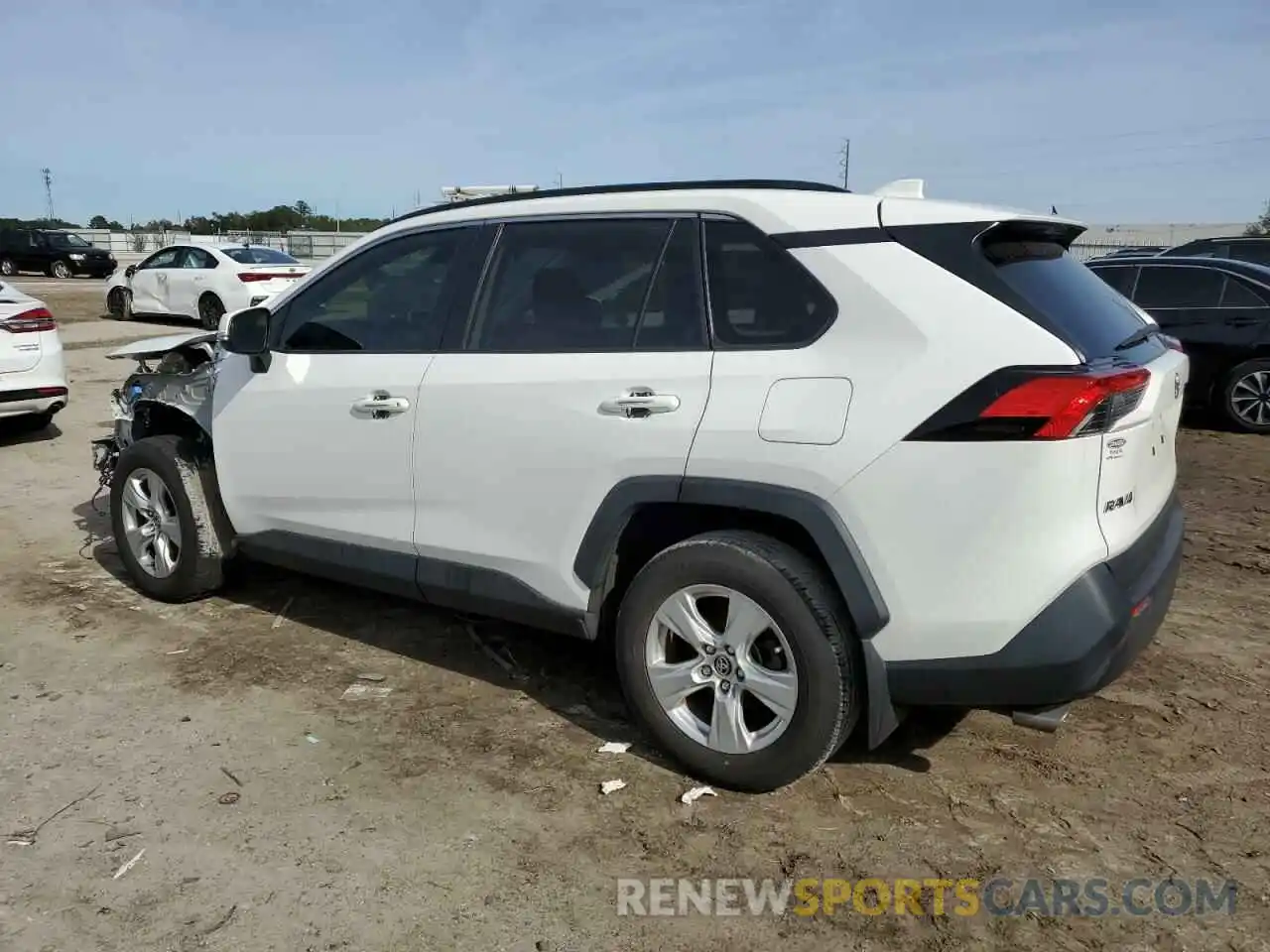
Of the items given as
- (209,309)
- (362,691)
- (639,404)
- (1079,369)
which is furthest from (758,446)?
(209,309)

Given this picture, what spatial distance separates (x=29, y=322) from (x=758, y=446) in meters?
7.09

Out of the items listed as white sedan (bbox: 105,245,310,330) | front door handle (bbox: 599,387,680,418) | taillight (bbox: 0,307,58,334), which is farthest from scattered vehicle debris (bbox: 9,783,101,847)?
white sedan (bbox: 105,245,310,330)

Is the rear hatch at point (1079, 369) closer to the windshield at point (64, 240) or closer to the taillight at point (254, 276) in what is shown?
the taillight at point (254, 276)

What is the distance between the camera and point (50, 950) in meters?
2.44

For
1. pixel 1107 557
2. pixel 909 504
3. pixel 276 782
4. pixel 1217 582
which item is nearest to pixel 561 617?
pixel 276 782

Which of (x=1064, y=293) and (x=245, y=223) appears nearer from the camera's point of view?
(x=1064, y=293)

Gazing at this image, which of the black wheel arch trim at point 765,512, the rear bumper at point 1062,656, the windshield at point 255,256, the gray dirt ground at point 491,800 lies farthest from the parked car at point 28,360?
the windshield at point 255,256

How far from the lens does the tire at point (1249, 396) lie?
8.84m

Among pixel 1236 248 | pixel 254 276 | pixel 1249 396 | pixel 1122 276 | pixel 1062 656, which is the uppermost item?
pixel 1236 248

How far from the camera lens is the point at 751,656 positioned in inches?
119

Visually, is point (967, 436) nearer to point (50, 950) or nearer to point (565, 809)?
point (565, 809)

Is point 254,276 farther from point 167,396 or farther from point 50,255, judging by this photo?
point 50,255

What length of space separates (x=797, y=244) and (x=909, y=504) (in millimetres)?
858

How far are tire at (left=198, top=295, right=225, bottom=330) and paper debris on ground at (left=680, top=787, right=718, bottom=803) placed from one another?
1565cm
